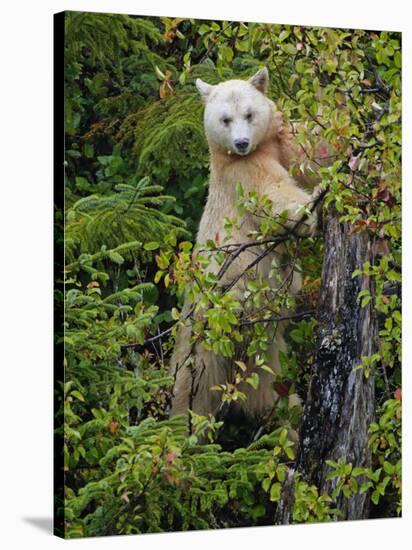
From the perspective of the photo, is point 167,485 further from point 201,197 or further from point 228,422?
point 201,197

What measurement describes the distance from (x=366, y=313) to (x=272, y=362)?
0.59 meters

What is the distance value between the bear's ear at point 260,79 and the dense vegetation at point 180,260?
6cm

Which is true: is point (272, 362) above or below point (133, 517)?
above

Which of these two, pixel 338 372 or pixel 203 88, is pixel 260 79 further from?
pixel 338 372

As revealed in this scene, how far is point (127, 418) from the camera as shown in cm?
600

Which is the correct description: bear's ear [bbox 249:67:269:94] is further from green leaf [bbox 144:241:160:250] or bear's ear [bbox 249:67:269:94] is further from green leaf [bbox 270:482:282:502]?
green leaf [bbox 270:482:282:502]

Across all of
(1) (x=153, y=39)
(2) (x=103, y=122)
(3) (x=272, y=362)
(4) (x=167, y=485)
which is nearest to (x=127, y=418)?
(4) (x=167, y=485)

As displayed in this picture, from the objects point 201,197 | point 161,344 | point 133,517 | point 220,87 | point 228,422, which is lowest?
point 133,517

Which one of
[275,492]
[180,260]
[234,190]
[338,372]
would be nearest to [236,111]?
[234,190]

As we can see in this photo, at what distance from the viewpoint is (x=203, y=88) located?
6246 millimetres

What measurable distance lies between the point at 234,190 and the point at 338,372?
112 centimetres

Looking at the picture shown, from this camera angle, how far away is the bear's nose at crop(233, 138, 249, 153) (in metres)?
6.33

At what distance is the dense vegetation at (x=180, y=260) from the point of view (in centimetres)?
588

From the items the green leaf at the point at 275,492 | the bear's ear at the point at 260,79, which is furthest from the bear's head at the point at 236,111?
the green leaf at the point at 275,492
